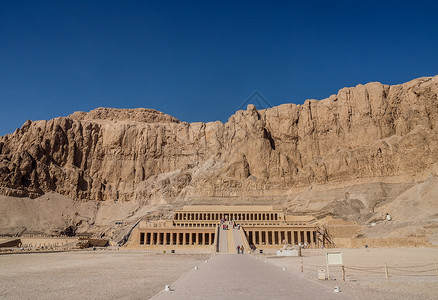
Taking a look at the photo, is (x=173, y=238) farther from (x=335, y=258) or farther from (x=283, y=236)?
(x=335, y=258)

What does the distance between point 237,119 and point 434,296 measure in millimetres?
106615

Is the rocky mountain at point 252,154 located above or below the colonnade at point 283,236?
above

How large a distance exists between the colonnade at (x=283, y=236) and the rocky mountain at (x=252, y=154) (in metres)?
11.9

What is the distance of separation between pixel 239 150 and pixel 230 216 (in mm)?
28248

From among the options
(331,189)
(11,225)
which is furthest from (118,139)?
(331,189)

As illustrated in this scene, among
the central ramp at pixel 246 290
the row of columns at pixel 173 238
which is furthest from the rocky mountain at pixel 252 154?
the central ramp at pixel 246 290

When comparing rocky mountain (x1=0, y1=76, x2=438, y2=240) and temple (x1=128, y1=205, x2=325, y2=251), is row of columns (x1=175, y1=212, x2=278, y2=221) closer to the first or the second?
rocky mountain (x1=0, y1=76, x2=438, y2=240)

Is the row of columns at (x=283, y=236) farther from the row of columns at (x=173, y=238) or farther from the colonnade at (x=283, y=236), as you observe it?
the row of columns at (x=173, y=238)

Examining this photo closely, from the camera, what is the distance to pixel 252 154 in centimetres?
10950

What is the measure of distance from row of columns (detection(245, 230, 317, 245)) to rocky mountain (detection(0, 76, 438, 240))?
11936 mm

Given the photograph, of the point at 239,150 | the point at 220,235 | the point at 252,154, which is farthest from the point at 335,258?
the point at 239,150

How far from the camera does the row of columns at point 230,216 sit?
85.4m

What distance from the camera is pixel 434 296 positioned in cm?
1274

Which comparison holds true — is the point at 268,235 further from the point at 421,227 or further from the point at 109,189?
the point at 109,189
